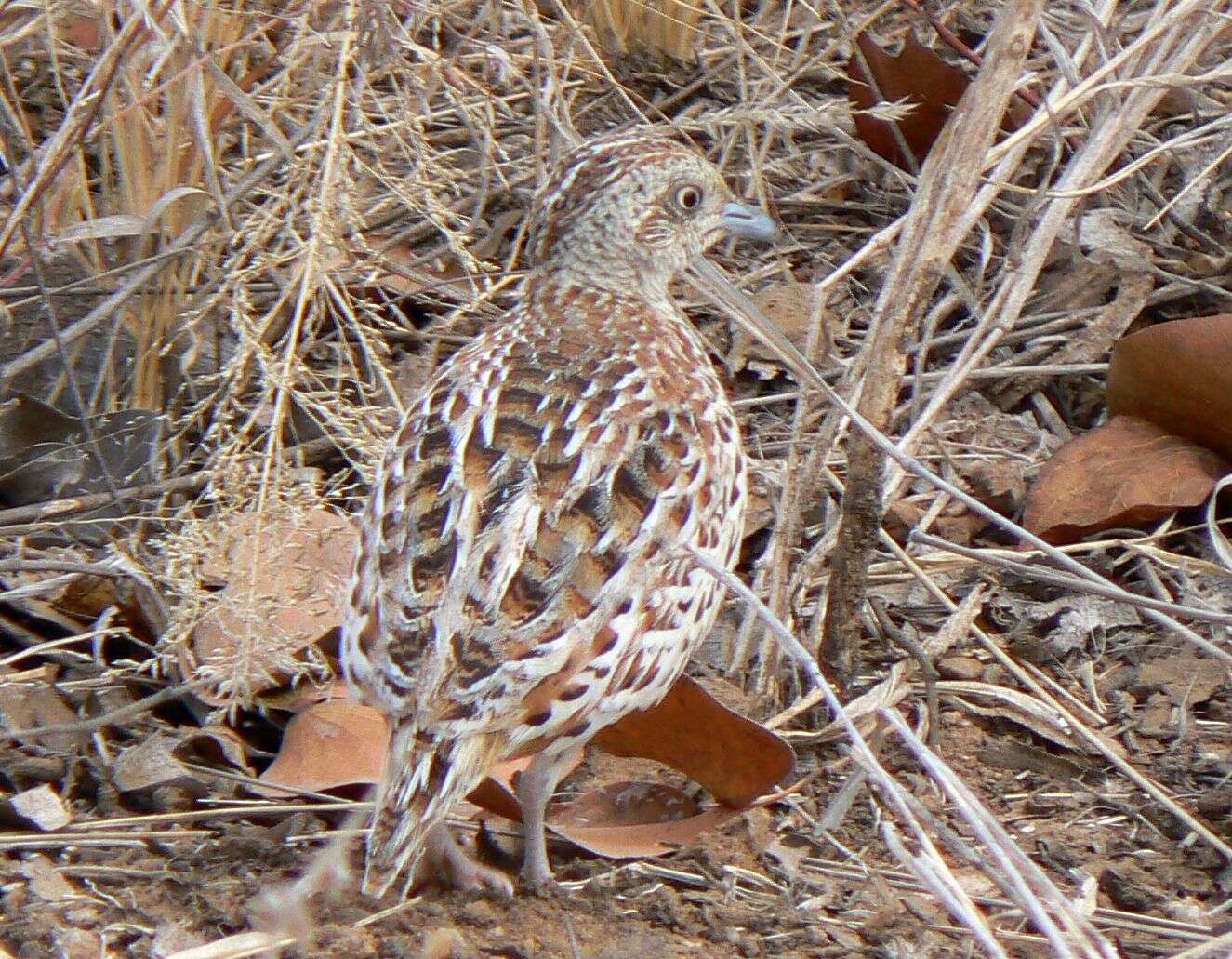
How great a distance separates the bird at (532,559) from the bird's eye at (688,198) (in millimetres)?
306

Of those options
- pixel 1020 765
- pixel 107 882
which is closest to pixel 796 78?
pixel 1020 765

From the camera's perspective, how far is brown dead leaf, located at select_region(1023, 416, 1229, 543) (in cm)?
407

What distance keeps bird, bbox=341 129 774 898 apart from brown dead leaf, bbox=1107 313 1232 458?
1138 mm

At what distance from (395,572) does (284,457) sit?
1.28m

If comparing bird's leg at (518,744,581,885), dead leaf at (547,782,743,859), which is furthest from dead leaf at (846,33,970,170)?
bird's leg at (518,744,581,885)

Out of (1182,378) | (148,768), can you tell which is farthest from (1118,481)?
(148,768)

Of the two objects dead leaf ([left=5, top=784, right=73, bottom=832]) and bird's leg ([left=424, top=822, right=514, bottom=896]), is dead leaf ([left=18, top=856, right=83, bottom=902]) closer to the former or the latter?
dead leaf ([left=5, top=784, right=73, bottom=832])

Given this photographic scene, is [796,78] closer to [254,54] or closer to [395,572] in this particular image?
[254,54]

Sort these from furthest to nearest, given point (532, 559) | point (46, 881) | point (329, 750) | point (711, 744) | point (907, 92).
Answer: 1. point (907, 92)
2. point (329, 750)
3. point (711, 744)
4. point (46, 881)
5. point (532, 559)

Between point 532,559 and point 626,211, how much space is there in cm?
113

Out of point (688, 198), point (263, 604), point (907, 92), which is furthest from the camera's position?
point (907, 92)

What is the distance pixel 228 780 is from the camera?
11.5 feet

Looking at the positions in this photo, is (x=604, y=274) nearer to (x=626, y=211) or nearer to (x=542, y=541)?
(x=626, y=211)

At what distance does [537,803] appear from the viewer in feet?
10.8
